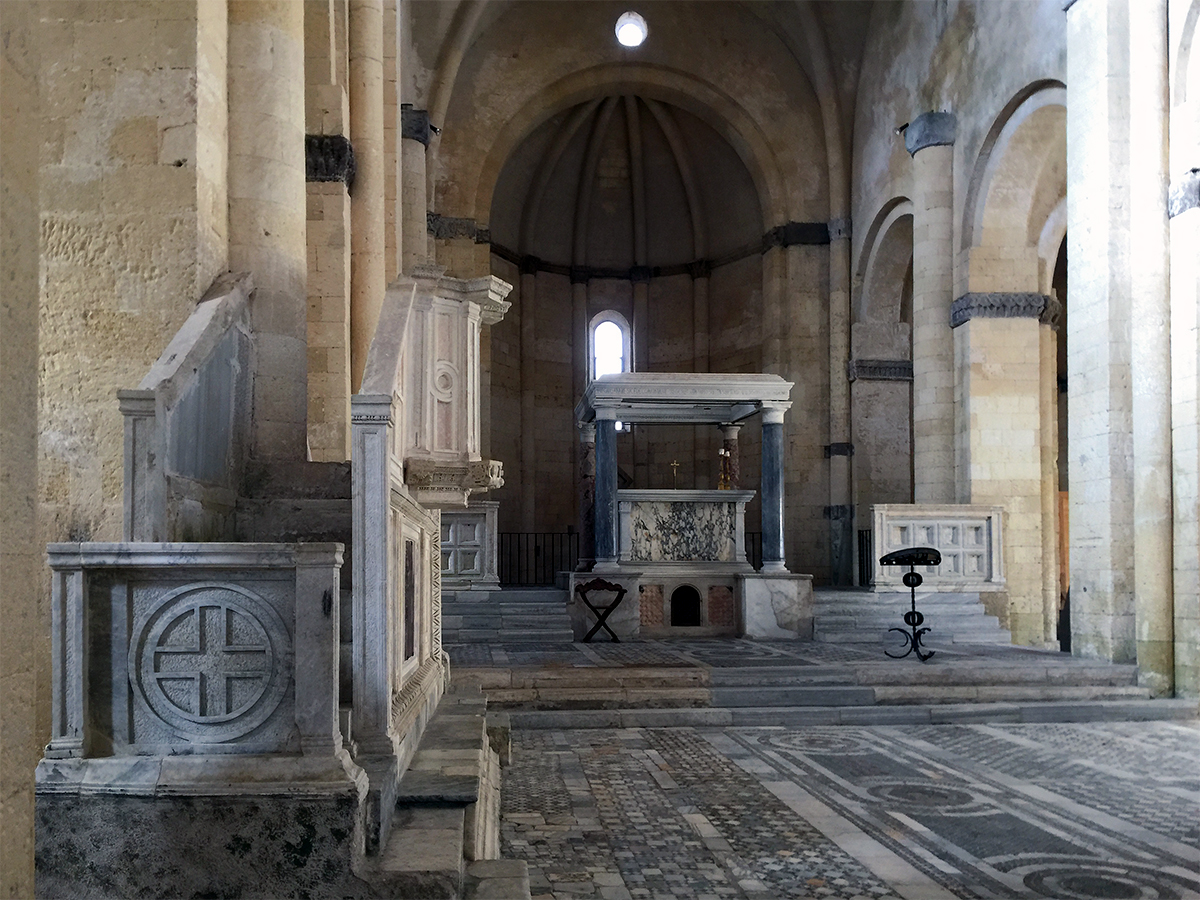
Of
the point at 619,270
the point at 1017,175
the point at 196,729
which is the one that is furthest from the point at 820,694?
the point at 619,270

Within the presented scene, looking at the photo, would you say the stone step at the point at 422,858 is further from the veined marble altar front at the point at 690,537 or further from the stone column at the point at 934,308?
the stone column at the point at 934,308

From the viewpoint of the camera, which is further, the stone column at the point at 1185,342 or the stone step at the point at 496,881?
the stone column at the point at 1185,342

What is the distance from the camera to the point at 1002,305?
15016 millimetres

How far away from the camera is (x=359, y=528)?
4.17m

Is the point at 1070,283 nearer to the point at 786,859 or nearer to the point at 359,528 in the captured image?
the point at 786,859

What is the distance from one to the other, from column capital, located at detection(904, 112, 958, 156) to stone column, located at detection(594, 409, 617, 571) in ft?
21.0

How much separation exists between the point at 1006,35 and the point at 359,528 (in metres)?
12.8

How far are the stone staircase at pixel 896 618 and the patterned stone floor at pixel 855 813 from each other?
5.15 m

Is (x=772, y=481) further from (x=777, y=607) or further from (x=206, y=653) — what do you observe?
(x=206, y=653)

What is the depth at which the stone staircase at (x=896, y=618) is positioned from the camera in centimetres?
1394

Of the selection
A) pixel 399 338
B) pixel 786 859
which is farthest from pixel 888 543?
pixel 399 338

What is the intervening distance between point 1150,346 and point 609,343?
15.6 meters

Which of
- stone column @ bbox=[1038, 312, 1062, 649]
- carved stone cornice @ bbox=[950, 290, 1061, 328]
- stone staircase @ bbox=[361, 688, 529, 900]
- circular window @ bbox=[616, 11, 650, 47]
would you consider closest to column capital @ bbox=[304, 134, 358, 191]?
stone staircase @ bbox=[361, 688, 529, 900]

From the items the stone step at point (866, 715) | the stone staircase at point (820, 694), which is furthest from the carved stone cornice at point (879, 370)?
the stone step at point (866, 715)
